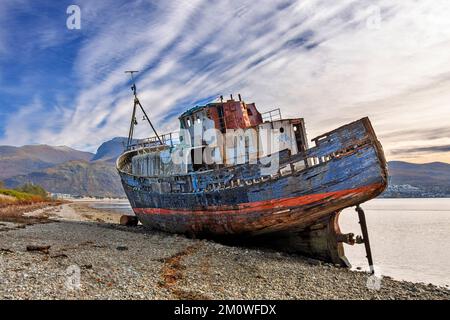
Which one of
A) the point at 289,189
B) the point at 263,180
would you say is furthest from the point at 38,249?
the point at 289,189

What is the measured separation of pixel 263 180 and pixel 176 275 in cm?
627

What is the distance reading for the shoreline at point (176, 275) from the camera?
816 cm

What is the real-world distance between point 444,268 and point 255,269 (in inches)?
626

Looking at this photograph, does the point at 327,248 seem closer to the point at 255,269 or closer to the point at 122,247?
the point at 255,269

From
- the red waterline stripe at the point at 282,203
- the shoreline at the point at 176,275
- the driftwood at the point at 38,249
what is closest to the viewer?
the shoreline at the point at 176,275

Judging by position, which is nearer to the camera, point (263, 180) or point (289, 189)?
point (289, 189)

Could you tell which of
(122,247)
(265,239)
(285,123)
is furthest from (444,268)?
(122,247)

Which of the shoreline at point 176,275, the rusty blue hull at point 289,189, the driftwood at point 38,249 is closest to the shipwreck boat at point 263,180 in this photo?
the rusty blue hull at point 289,189

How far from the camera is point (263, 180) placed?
1497 cm

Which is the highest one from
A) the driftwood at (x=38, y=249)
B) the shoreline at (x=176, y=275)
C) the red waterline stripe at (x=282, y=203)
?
the red waterline stripe at (x=282, y=203)

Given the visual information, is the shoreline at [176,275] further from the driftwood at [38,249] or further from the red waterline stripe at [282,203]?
the red waterline stripe at [282,203]

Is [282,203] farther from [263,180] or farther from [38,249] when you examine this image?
[38,249]

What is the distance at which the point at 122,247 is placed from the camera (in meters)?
14.5

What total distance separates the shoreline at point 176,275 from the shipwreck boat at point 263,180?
147 centimetres
